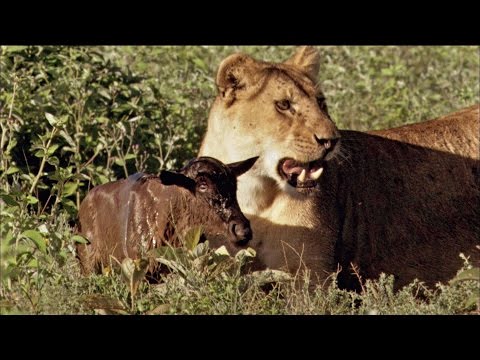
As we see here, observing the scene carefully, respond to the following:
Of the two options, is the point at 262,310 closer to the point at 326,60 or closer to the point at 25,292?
the point at 25,292

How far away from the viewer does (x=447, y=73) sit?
13562 millimetres

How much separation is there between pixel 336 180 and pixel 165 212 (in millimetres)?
1331

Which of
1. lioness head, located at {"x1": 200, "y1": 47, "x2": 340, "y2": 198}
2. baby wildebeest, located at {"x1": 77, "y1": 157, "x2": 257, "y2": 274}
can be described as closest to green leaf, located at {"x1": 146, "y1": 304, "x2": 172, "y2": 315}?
baby wildebeest, located at {"x1": 77, "y1": 157, "x2": 257, "y2": 274}

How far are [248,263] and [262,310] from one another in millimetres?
894

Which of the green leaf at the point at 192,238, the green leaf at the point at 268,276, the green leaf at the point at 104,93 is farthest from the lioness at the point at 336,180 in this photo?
the green leaf at the point at 104,93

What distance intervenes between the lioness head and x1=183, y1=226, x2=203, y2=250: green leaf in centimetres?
75

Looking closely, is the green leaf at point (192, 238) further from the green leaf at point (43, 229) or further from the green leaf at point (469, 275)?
the green leaf at point (469, 275)

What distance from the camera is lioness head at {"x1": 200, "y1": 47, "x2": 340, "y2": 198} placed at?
7.55 meters

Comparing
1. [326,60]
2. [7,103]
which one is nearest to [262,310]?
[7,103]

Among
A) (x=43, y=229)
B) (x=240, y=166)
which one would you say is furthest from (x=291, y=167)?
(x=43, y=229)

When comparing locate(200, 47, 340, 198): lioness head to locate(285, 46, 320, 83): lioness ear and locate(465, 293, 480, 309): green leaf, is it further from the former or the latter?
locate(465, 293, 480, 309): green leaf

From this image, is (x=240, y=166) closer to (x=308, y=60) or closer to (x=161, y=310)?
(x=161, y=310)

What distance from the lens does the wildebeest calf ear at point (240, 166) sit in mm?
7327

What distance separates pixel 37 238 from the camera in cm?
684
